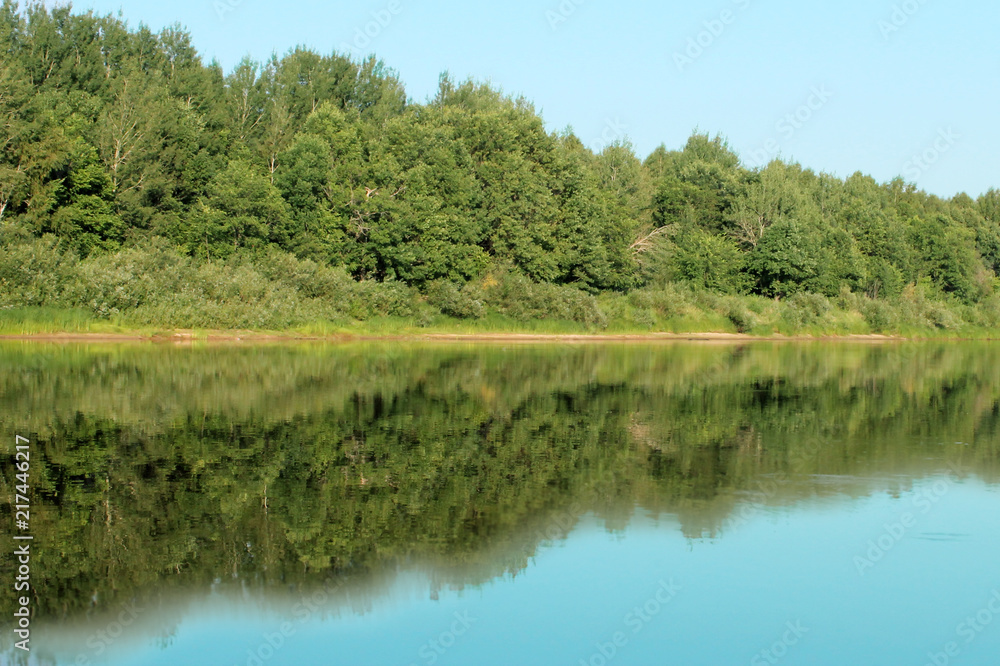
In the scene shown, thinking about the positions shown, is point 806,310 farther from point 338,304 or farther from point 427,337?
point 338,304

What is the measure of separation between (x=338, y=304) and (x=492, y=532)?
40.9 meters

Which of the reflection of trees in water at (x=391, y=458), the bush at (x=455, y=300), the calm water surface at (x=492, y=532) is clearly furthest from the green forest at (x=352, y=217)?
the calm water surface at (x=492, y=532)

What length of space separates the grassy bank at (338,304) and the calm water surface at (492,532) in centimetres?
2088

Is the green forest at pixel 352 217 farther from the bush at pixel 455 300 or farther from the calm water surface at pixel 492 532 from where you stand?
the calm water surface at pixel 492 532

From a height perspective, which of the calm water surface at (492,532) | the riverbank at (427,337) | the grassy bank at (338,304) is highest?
the grassy bank at (338,304)

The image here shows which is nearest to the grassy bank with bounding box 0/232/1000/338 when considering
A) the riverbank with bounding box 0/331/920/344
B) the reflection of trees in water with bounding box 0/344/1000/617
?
the riverbank with bounding box 0/331/920/344

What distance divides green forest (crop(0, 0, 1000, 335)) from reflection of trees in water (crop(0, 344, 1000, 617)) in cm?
1768

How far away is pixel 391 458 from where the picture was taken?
45.3 feet

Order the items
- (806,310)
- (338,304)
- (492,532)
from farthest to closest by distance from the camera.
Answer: (806,310)
(338,304)
(492,532)

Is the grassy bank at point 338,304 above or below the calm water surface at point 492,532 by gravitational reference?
above

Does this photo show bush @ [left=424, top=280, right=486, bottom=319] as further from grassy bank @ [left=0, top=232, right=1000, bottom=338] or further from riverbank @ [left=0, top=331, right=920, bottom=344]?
riverbank @ [left=0, top=331, right=920, bottom=344]

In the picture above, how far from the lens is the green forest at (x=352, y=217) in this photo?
153ft

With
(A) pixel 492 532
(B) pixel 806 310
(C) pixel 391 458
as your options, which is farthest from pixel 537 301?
(A) pixel 492 532

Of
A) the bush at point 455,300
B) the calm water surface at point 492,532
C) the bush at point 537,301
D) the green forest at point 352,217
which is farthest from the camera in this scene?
the bush at point 537,301
